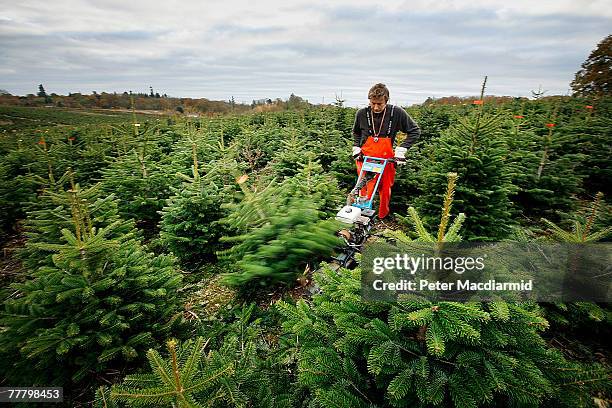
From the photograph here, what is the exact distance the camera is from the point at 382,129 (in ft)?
16.9

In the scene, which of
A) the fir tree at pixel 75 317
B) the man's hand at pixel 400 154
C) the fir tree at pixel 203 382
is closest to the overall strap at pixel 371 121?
the man's hand at pixel 400 154

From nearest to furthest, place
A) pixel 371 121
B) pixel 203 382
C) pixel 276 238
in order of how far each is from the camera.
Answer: pixel 203 382 < pixel 276 238 < pixel 371 121

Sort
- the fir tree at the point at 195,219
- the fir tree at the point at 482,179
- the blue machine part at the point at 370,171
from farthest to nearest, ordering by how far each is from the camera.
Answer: the blue machine part at the point at 370,171, the fir tree at the point at 195,219, the fir tree at the point at 482,179

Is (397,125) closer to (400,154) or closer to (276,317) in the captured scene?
(400,154)

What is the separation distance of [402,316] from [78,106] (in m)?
82.9

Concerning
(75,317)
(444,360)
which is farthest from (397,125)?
(75,317)

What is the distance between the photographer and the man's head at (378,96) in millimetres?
4824

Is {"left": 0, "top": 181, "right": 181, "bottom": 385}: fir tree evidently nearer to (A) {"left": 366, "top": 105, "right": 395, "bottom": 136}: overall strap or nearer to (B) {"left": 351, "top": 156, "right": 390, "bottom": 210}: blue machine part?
(B) {"left": 351, "top": 156, "right": 390, "bottom": 210}: blue machine part

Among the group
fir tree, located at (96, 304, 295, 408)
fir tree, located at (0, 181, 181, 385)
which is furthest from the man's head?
fir tree, located at (0, 181, 181, 385)

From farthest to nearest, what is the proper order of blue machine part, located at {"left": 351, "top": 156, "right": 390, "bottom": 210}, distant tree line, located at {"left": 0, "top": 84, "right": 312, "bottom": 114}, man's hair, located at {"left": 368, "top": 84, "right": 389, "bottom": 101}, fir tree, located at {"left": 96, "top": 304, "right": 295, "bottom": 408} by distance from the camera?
distant tree line, located at {"left": 0, "top": 84, "right": 312, "bottom": 114} → man's hair, located at {"left": 368, "top": 84, "right": 389, "bottom": 101} → blue machine part, located at {"left": 351, "top": 156, "right": 390, "bottom": 210} → fir tree, located at {"left": 96, "top": 304, "right": 295, "bottom": 408}

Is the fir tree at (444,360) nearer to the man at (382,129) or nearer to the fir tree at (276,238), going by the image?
the fir tree at (276,238)

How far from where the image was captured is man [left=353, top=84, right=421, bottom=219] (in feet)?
16.1

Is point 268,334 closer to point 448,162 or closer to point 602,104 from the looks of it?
point 448,162

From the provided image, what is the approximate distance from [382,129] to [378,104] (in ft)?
1.52
